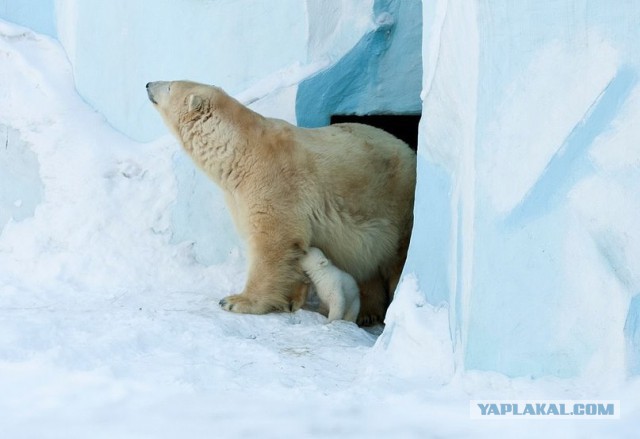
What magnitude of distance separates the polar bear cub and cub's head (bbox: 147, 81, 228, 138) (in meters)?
0.95

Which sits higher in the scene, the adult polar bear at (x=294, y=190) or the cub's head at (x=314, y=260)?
the adult polar bear at (x=294, y=190)

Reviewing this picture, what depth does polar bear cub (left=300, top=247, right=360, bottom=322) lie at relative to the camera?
454cm

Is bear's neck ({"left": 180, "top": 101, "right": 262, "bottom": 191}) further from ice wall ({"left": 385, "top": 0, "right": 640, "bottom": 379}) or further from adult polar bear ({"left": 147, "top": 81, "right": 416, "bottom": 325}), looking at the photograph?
ice wall ({"left": 385, "top": 0, "right": 640, "bottom": 379})

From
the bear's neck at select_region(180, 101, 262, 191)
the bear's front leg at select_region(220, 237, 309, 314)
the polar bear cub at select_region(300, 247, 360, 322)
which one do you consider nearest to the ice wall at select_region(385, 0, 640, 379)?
the polar bear cub at select_region(300, 247, 360, 322)

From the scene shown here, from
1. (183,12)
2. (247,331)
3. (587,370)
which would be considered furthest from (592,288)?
(183,12)

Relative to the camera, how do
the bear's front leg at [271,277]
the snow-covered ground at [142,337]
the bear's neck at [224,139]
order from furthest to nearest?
the bear's neck at [224,139] → the bear's front leg at [271,277] → the snow-covered ground at [142,337]

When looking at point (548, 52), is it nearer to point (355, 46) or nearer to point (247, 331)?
point (247, 331)

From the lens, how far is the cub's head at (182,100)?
4805 millimetres

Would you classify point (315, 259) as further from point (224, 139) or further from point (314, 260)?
point (224, 139)

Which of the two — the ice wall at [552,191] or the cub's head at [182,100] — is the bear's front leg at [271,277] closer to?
the cub's head at [182,100]

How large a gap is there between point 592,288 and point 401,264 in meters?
2.18

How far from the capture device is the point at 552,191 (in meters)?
3.01

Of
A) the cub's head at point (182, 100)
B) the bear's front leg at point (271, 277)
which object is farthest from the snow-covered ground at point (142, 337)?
the cub's head at point (182, 100)

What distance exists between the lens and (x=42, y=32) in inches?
238
